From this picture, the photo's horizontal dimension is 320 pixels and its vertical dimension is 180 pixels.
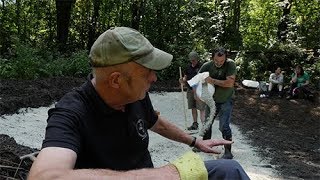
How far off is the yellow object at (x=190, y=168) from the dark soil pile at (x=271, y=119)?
3.72 m

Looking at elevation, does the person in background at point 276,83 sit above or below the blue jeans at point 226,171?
below

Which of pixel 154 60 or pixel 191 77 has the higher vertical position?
pixel 154 60

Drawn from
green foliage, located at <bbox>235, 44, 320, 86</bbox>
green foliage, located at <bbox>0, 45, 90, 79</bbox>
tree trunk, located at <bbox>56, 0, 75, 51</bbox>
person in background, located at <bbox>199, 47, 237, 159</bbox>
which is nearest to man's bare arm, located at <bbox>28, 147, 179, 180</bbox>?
person in background, located at <bbox>199, 47, 237, 159</bbox>

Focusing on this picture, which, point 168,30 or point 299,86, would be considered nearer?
point 299,86

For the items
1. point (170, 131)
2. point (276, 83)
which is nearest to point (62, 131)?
point (170, 131)

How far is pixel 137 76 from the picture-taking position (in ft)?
5.98

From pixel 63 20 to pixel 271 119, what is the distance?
11442 mm

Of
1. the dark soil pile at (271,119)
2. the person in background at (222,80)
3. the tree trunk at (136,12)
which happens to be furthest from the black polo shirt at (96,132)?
the tree trunk at (136,12)

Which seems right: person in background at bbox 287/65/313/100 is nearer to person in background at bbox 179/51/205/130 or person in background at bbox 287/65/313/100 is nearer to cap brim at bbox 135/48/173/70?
person in background at bbox 179/51/205/130

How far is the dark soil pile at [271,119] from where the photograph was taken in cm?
820

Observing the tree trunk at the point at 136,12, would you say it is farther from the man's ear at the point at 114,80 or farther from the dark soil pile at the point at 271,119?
the man's ear at the point at 114,80

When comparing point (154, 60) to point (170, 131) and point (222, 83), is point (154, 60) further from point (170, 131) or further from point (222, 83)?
point (222, 83)

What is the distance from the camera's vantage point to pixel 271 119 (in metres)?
12.3

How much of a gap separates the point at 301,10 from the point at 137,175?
70.3ft
